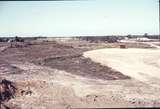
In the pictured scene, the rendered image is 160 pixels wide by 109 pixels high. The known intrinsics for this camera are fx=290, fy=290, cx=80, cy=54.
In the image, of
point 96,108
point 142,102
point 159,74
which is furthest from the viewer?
point 159,74

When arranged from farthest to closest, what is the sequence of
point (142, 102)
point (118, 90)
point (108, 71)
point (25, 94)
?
point (108, 71) < point (118, 90) < point (25, 94) < point (142, 102)

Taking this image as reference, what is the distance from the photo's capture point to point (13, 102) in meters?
13.5

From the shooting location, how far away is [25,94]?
14906 millimetres

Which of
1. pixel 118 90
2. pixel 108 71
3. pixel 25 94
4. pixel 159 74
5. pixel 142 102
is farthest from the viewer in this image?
pixel 108 71

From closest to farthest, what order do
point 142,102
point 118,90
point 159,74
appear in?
point 142,102 → point 118,90 → point 159,74

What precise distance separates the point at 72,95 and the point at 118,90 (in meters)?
2.80

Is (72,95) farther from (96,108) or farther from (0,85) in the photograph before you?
(0,85)

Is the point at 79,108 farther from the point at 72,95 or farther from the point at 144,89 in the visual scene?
the point at 144,89

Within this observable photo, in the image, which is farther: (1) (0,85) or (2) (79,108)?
(1) (0,85)

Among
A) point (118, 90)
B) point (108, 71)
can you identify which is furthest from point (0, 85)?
point (108, 71)

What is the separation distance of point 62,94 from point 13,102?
2684mm

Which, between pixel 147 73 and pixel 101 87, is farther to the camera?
pixel 147 73

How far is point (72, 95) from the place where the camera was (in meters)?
15.0

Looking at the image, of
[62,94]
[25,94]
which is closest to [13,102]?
[25,94]
